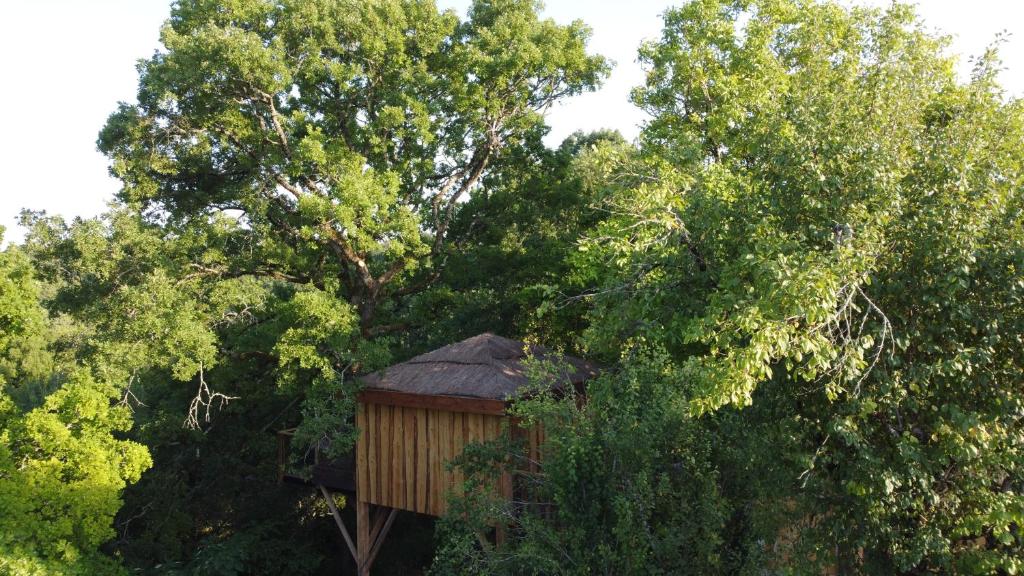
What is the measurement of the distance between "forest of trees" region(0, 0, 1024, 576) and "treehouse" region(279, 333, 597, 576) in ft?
2.38

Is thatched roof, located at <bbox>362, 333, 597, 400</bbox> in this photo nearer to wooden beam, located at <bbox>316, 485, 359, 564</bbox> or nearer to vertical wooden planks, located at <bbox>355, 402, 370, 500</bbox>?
vertical wooden planks, located at <bbox>355, 402, 370, 500</bbox>

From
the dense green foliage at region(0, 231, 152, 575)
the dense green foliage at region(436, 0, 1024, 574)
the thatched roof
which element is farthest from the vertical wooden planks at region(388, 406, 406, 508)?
the dense green foliage at region(436, 0, 1024, 574)

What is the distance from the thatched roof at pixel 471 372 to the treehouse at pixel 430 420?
0.7 inches

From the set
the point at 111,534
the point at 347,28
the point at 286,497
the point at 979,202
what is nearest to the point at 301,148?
the point at 347,28

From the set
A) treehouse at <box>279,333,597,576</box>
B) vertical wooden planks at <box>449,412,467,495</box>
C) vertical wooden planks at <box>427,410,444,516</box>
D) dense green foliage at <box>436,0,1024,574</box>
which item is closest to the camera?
dense green foliage at <box>436,0,1024,574</box>

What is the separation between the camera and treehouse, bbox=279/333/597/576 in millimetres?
10352

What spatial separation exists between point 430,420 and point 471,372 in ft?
3.55

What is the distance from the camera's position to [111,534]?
35.3 ft

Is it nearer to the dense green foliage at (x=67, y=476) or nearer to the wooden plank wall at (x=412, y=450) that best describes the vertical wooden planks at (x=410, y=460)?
the wooden plank wall at (x=412, y=450)

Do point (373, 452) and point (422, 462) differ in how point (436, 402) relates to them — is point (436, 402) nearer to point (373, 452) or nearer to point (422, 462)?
point (422, 462)

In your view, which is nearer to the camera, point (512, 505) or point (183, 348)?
point (512, 505)

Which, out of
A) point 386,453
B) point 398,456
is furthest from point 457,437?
point 386,453

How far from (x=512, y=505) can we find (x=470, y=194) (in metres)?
8.86

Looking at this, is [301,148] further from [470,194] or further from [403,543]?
[403,543]
